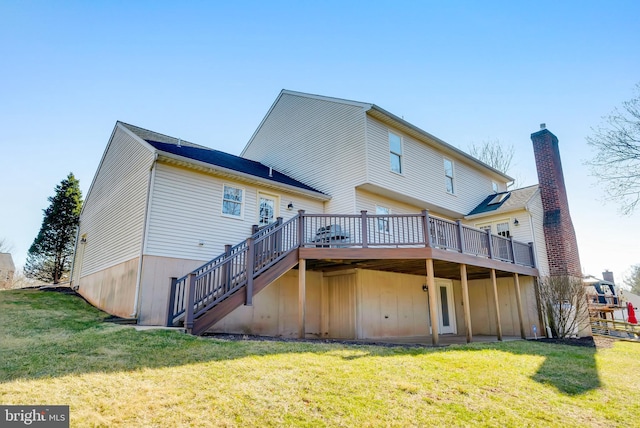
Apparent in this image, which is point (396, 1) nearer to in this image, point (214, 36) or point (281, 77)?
point (214, 36)

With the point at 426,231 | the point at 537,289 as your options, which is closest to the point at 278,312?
the point at 426,231

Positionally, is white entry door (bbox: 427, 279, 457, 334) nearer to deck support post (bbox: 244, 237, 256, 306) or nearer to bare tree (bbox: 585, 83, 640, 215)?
bare tree (bbox: 585, 83, 640, 215)

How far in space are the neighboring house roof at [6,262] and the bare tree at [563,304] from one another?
4848 cm

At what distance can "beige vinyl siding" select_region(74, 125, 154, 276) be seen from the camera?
A: 10719 mm

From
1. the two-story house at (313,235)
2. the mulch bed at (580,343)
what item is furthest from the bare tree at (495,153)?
the mulch bed at (580,343)

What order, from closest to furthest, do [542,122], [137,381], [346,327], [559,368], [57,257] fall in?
1. [137,381]
2. [559,368]
3. [346,327]
4. [542,122]
5. [57,257]

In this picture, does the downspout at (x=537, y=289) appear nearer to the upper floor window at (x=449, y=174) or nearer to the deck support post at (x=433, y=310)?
the upper floor window at (x=449, y=174)

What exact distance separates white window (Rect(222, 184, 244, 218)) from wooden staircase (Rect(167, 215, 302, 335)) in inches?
76.8

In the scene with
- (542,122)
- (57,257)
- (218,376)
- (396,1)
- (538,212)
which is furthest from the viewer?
(57,257)

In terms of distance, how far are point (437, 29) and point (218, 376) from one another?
12016 mm

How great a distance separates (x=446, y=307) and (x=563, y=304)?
4087 millimetres

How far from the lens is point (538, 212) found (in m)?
15.4

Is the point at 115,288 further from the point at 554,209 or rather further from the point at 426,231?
the point at 554,209

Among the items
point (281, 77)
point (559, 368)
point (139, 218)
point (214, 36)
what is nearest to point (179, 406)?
point (559, 368)
